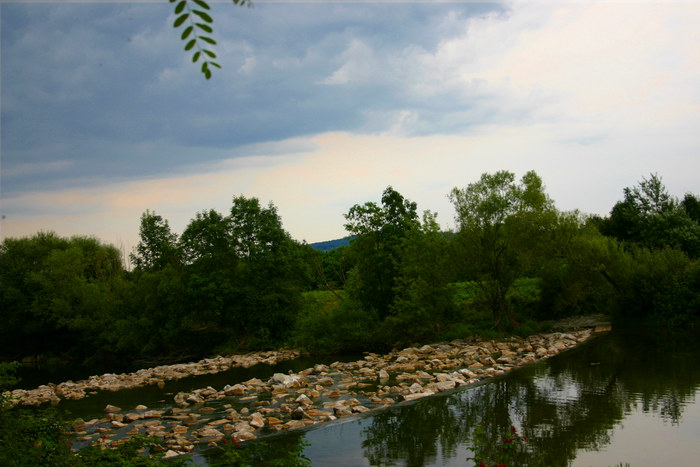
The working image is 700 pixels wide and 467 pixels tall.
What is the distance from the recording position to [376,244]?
28.7 m

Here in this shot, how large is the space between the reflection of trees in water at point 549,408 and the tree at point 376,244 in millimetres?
11228

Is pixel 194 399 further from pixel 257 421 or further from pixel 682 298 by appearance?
pixel 682 298

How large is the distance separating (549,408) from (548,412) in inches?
16.0

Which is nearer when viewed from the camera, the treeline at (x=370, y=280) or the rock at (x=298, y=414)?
the rock at (x=298, y=414)

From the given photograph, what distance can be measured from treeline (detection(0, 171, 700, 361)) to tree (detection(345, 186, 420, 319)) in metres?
0.07

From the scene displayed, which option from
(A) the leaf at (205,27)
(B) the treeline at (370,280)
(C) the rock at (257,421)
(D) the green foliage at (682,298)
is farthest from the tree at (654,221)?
(A) the leaf at (205,27)

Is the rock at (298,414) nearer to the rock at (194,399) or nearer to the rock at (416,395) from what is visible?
the rock at (416,395)

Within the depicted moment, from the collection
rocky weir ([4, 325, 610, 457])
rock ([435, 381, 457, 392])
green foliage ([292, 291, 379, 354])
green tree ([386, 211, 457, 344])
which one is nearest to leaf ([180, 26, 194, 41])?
rocky weir ([4, 325, 610, 457])

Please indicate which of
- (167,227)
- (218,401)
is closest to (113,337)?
(167,227)

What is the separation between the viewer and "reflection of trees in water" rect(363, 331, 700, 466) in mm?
10023

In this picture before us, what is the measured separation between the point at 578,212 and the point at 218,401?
69.4 ft

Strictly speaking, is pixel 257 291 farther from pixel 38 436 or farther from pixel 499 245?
pixel 38 436

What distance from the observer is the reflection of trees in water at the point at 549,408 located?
32.9 feet

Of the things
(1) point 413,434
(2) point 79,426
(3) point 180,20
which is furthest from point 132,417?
(3) point 180,20
